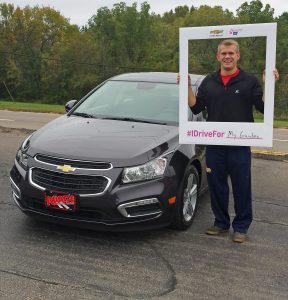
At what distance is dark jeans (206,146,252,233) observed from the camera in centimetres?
448

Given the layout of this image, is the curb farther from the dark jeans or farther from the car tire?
the dark jeans

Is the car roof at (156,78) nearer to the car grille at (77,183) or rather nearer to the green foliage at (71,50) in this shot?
the car grille at (77,183)

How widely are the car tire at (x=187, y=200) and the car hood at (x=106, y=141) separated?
39 cm

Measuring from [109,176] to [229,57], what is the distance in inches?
61.0

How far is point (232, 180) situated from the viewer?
15.1 ft

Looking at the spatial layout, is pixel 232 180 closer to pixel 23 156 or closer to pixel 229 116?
pixel 229 116

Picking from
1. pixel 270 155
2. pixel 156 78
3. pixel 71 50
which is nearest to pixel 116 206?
pixel 156 78

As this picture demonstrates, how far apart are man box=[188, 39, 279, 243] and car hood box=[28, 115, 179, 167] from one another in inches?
18.4

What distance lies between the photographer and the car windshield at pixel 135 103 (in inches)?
207

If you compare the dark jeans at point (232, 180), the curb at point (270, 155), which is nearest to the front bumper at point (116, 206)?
the dark jeans at point (232, 180)

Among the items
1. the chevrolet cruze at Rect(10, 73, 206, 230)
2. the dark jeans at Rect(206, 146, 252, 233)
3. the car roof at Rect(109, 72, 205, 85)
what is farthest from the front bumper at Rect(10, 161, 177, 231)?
the car roof at Rect(109, 72, 205, 85)

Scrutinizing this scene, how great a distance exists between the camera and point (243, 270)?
12.9 feet


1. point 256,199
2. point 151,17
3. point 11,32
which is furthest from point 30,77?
point 256,199

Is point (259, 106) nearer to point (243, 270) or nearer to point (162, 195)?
point (162, 195)
